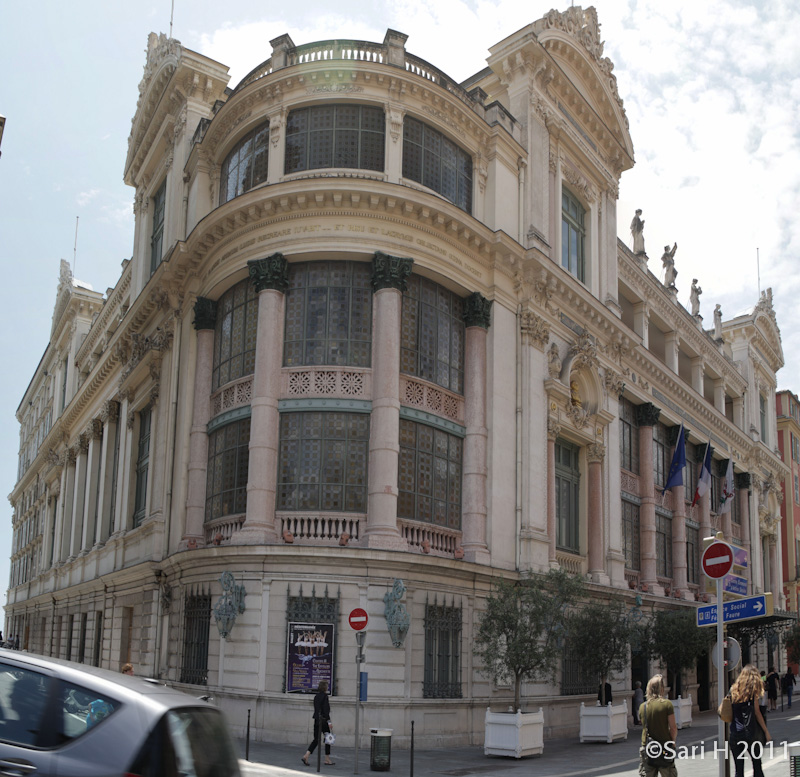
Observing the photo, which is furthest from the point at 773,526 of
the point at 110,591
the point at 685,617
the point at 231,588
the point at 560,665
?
the point at 231,588

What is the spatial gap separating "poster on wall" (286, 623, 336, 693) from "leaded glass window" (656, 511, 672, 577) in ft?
68.3

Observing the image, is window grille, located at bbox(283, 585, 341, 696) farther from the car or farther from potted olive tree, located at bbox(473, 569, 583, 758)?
the car

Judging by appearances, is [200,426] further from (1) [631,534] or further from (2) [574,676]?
(1) [631,534]

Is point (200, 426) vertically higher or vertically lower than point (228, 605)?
higher

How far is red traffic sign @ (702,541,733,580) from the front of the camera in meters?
13.0

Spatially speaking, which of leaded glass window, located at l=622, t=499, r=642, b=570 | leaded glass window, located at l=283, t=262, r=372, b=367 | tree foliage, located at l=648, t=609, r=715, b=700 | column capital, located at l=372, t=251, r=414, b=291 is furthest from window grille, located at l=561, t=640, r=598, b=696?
column capital, located at l=372, t=251, r=414, b=291

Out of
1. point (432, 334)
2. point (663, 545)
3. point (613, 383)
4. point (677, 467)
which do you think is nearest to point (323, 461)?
point (432, 334)

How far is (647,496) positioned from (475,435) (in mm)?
13945

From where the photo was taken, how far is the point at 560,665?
2836cm

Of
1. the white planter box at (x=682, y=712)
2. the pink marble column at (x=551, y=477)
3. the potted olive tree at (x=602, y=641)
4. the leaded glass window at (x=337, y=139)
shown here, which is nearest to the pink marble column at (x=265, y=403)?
the leaded glass window at (x=337, y=139)

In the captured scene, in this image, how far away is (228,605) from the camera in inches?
898

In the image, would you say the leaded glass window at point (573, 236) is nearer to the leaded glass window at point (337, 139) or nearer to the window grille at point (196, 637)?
the leaded glass window at point (337, 139)

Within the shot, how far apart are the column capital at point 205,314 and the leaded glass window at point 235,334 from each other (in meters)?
0.16

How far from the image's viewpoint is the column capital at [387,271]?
24.9 m
